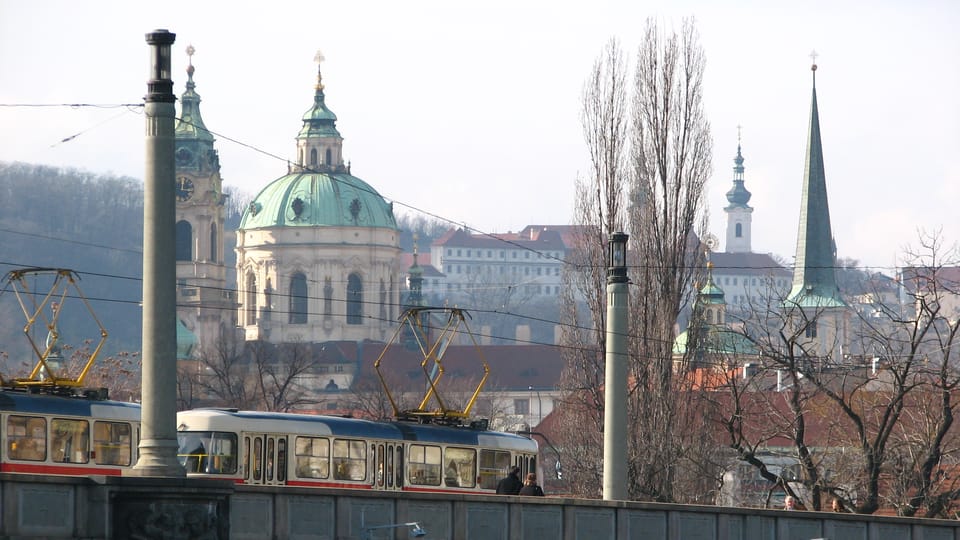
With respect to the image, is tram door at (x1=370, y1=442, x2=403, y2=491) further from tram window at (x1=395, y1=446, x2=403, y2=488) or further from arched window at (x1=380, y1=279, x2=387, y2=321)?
arched window at (x1=380, y1=279, x2=387, y2=321)

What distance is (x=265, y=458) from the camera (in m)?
33.7

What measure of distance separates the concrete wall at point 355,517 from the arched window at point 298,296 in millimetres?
150084

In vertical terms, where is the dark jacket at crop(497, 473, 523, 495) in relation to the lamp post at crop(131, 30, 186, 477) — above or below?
below

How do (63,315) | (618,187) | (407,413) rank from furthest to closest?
1. (63,315)
2. (618,187)
3. (407,413)

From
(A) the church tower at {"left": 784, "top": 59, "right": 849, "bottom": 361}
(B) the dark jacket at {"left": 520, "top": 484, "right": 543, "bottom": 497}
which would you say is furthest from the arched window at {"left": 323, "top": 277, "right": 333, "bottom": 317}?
(B) the dark jacket at {"left": 520, "top": 484, "right": 543, "bottom": 497}

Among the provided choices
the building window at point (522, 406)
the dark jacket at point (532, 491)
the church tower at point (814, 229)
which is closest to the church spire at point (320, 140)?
the building window at point (522, 406)

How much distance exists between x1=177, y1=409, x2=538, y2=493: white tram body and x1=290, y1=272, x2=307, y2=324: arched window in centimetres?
14334

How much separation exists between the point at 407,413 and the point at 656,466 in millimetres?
8646

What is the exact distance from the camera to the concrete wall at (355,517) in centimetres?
1797

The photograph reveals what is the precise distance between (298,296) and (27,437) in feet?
493

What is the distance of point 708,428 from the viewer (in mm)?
47938

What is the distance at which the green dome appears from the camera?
597ft

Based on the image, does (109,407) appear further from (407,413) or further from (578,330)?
(578,330)

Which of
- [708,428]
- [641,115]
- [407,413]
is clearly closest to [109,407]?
[407,413]
